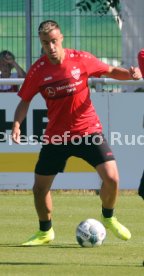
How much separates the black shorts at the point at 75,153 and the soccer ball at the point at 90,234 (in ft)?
1.95

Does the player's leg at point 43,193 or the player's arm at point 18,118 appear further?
the player's leg at point 43,193

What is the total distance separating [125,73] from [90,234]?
1570mm

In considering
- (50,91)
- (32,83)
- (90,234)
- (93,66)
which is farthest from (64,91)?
(90,234)

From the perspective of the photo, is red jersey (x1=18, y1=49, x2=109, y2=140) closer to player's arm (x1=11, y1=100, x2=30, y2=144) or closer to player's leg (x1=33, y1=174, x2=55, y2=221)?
player's arm (x1=11, y1=100, x2=30, y2=144)

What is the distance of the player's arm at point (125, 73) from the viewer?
10.8 metres

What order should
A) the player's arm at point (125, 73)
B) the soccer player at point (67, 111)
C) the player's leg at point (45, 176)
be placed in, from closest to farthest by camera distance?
1. the player's arm at point (125, 73)
2. the soccer player at point (67, 111)
3. the player's leg at point (45, 176)

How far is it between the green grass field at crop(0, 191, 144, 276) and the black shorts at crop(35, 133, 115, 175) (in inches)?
31.1

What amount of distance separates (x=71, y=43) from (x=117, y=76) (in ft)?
30.1

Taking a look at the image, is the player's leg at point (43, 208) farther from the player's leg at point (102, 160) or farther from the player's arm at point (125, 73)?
the player's arm at point (125, 73)

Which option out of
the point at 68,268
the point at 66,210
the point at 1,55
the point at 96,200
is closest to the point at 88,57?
the point at 68,268

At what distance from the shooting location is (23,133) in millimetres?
16141

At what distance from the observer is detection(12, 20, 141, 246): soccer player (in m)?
11.0

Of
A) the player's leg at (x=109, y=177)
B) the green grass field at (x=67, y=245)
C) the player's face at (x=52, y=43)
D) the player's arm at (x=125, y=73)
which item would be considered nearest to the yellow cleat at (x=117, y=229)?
the green grass field at (x=67, y=245)

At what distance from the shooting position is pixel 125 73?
11.1 m
